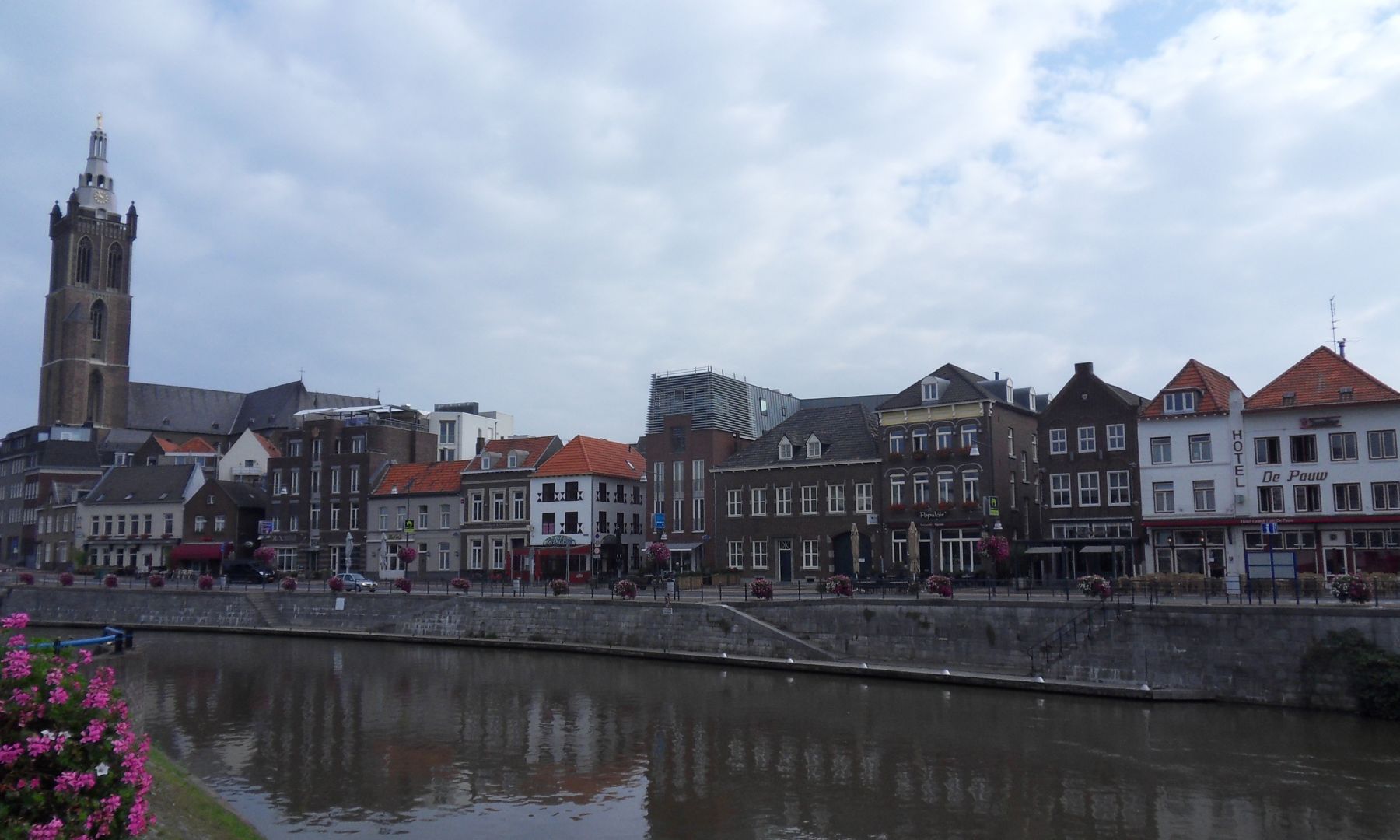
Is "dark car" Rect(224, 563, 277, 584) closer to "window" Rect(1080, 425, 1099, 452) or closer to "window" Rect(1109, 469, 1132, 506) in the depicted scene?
"window" Rect(1080, 425, 1099, 452)

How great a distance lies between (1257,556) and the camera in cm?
4003

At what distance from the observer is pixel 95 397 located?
119 m

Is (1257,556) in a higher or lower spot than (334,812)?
higher

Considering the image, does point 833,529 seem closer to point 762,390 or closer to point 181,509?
point 762,390

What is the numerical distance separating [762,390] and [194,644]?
40.9 m

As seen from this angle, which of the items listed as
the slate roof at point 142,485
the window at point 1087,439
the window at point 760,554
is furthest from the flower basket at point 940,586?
the slate roof at point 142,485

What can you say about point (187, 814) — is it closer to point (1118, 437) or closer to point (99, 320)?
point (1118, 437)

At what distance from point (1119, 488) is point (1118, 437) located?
8.67 ft

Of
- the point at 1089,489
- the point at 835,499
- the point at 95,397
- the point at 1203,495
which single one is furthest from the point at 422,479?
the point at 95,397

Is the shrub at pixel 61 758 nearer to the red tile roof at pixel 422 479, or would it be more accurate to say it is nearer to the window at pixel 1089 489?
the window at pixel 1089 489

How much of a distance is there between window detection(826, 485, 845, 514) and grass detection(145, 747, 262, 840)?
43.1 m

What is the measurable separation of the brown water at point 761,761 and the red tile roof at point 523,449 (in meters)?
37.0

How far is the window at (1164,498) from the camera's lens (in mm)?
49906

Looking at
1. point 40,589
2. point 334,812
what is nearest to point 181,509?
point 40,589
